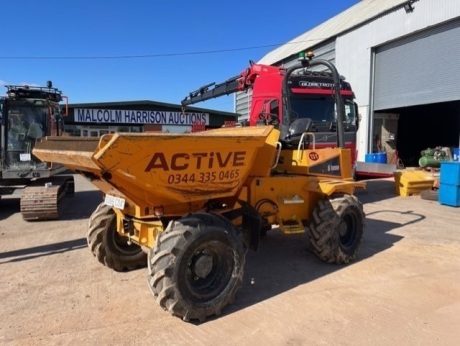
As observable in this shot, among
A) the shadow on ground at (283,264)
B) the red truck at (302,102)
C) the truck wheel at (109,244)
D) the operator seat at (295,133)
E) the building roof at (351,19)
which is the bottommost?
the shadow on ground at (283,264)

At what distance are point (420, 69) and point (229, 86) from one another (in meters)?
8.64

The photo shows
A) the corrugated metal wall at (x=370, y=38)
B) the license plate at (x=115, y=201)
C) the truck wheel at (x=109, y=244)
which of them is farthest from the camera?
the corrugated metal wall at (x=370, y=38)

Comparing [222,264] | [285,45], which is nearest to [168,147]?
[222,264]

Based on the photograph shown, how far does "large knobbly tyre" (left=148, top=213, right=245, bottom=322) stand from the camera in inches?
149

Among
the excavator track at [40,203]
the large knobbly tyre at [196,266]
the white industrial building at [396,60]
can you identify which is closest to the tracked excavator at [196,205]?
the large knobbly tyre at [196,266]

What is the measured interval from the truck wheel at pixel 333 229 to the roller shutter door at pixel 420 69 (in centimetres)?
1217

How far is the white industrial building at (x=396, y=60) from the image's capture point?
15.5m

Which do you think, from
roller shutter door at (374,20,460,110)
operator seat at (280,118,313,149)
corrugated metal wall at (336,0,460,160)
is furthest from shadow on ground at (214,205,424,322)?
corrugated metal wall at (336,0,460,160)

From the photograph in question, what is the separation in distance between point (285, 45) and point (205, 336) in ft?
96.3

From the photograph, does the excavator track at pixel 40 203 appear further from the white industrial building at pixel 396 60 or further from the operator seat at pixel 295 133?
the white industrial building at pixel 396 60

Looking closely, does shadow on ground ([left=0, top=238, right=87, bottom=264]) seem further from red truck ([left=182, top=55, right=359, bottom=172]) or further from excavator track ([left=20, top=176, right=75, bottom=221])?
red truck ([left=182, top=55, right=359, bottom=172])

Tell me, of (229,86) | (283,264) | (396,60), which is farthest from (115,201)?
(396,60)

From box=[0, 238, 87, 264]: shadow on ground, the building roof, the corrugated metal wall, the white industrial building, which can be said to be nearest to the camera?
box=[0, 238, 87, 264]: shadow on ground

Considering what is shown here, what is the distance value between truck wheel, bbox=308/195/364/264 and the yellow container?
706 cm
